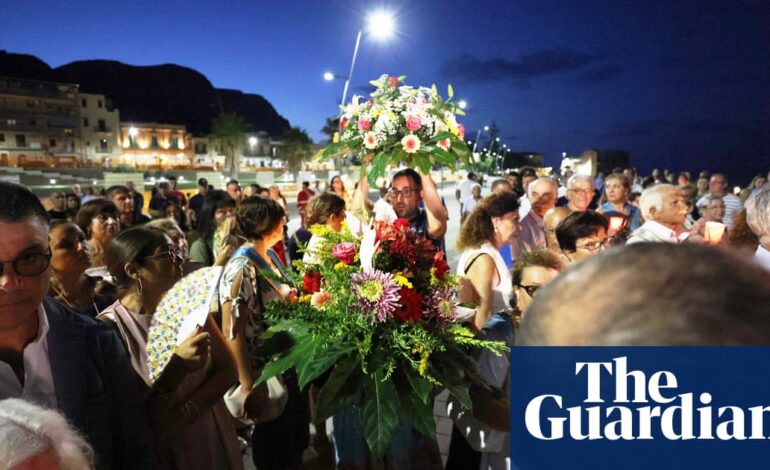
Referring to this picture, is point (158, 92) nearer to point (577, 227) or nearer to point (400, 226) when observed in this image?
point (577, 227)

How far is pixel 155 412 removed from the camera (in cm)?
212

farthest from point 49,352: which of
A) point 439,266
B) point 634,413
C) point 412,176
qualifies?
point 412,176

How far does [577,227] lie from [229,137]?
92434 mm

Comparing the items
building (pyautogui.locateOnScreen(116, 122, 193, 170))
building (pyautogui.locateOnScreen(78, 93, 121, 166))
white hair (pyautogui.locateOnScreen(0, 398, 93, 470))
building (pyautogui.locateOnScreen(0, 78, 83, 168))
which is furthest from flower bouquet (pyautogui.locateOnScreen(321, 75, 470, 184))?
building (pyautogui.locateOnScreen(116, 122, 193, 170))

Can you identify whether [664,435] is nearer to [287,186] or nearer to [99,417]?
[99,417]

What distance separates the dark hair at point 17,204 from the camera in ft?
5.13

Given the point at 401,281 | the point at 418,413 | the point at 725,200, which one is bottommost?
the point at 418,413

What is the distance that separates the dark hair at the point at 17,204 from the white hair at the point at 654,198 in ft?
15.1

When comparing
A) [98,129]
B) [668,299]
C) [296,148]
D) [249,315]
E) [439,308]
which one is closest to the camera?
[668,299]

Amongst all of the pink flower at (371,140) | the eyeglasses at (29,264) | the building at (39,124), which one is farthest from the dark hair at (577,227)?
the building at (39,124)

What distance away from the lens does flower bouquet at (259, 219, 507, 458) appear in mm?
1809

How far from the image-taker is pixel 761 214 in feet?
9.20

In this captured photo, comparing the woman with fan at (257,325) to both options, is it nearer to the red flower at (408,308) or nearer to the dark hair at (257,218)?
the dark hair at (257,218)

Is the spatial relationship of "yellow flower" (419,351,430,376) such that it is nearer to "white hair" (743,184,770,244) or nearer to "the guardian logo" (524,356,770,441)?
"the guardian logo" (524,356,770,441)
